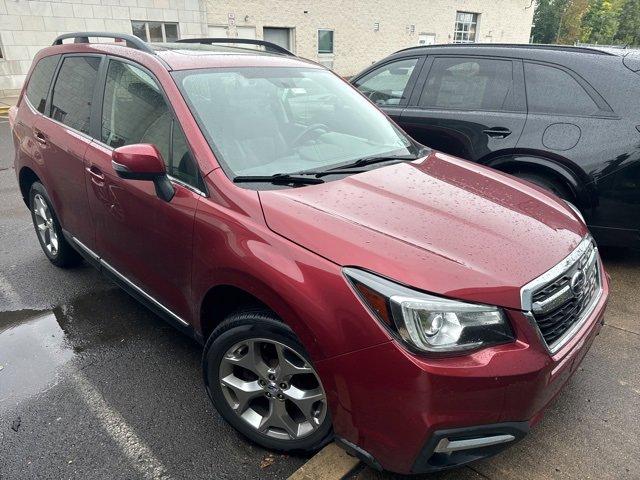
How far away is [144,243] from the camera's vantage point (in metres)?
2.65

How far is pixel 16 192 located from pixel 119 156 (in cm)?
517

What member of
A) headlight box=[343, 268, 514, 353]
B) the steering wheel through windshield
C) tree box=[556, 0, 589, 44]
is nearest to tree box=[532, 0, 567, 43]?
tree box=[556, 0, 589, 44]

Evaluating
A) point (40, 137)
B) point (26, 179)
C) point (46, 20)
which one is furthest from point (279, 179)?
point (46, 20)

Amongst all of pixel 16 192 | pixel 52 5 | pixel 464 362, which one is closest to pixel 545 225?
pixel 464 362

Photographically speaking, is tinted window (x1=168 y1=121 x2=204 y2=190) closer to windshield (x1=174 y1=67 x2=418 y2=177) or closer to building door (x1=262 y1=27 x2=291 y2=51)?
windshield (x1=174 y1=67 x2=418 y2=177)

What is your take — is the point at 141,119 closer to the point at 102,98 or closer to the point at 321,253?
the point at 102,98

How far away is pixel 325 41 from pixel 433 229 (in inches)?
932

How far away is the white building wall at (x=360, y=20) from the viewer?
20.2m

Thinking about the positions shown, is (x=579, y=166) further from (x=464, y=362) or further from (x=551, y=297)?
(x=464, y=362)

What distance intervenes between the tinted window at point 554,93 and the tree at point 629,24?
61.7 m

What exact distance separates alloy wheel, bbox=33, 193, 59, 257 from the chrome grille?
12.1ft

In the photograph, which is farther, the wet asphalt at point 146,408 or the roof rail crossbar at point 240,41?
the roof rail crossbar at point 240,41

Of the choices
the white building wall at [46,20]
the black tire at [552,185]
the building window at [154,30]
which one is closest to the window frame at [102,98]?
the black tire at [552,185]

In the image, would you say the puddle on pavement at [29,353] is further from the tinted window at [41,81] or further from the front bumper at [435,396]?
the front bumper at [435,396]
